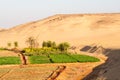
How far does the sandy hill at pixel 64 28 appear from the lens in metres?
95.4

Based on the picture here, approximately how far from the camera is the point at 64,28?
343 feet

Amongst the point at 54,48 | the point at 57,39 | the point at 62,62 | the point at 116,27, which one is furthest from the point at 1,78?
the point at 116,27

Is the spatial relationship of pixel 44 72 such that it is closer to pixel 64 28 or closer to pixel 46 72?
pixel 46 72

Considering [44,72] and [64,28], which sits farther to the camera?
[64,28]

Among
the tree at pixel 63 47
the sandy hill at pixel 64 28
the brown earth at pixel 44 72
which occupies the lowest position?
the brown earth at pixel 44 72

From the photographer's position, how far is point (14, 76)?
105 feet

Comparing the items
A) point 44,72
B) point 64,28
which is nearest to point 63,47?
point 44,72

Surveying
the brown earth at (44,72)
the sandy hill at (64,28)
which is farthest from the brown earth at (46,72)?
the sandy hill at (64,28)

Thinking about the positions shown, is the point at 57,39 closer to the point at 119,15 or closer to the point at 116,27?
the point at 116,27

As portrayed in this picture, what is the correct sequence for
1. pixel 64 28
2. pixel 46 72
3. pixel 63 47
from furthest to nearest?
pixel 64 28
pixel 63 47
pixel 46 72

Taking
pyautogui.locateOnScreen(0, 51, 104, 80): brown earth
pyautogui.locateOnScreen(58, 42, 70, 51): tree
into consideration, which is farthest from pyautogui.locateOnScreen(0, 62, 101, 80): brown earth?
pyautogui.locateOnScreen(58, 42, 70, 51): tree

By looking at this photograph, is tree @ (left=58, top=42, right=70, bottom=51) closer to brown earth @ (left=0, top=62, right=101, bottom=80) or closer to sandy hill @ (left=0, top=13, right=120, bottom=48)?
brown earth @ (left=0, top=62, right=101, bottom=80)

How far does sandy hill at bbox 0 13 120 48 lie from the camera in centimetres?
9543

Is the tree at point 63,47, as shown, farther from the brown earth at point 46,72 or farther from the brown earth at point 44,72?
the brown earth at point 44,72
